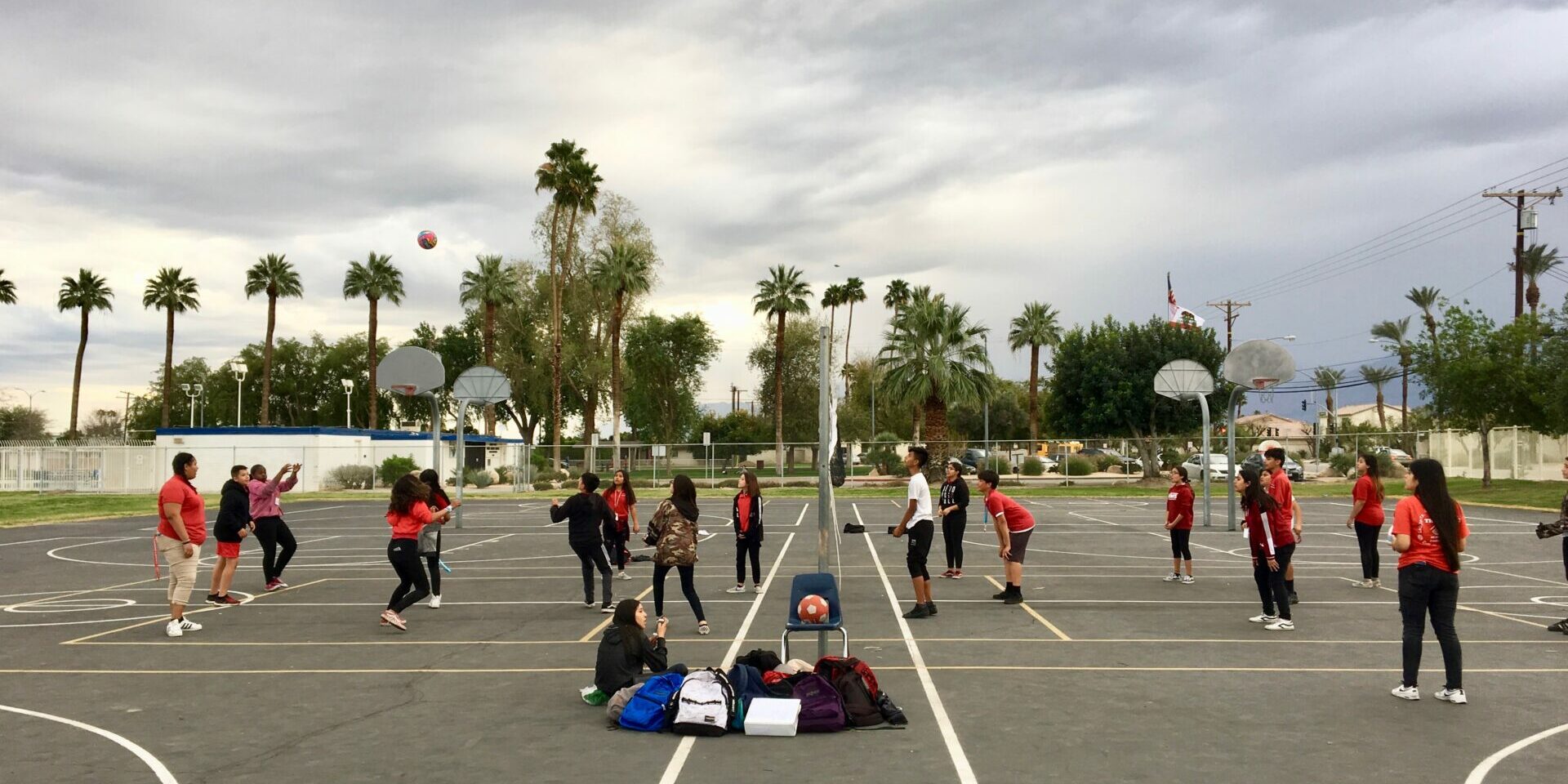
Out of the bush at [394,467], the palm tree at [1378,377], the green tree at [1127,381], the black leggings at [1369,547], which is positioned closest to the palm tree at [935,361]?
the green tree at [1127,381]

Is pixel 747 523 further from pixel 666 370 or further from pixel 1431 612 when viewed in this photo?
pixel 666 370

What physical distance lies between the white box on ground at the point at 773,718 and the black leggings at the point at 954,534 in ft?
26.9

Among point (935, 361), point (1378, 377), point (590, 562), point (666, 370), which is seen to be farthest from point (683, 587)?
point (1378, 377)

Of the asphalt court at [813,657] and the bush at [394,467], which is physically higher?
the bush at [394,467]

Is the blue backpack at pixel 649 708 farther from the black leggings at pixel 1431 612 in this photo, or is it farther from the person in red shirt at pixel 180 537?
the person in red shirt at pixel 180 537

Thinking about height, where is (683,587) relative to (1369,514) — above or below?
below

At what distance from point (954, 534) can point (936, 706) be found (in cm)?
803

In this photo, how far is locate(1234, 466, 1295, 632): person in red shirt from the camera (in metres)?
12.2

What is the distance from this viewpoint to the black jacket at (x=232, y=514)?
14.5m

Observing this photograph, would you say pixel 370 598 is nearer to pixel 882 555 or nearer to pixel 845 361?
pixel 882 555

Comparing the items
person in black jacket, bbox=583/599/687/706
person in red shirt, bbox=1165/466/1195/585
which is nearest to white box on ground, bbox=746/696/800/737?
person in black jacket, bbox=583/599/687/706

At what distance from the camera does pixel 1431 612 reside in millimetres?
8805

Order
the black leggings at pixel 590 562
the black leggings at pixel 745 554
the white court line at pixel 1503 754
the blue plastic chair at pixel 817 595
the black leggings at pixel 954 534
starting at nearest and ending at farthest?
1. the white court line at pixel 1503 754
2. the blue plastic chair at pixel 817 595
3. the black leggings at pixel 590 562
4. the black leggings at pixel 745 554
5. the black leggings at pixel 954 534

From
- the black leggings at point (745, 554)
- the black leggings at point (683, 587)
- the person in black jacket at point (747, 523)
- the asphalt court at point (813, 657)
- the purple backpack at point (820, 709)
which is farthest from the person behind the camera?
the black leggings at point (745, 554)
